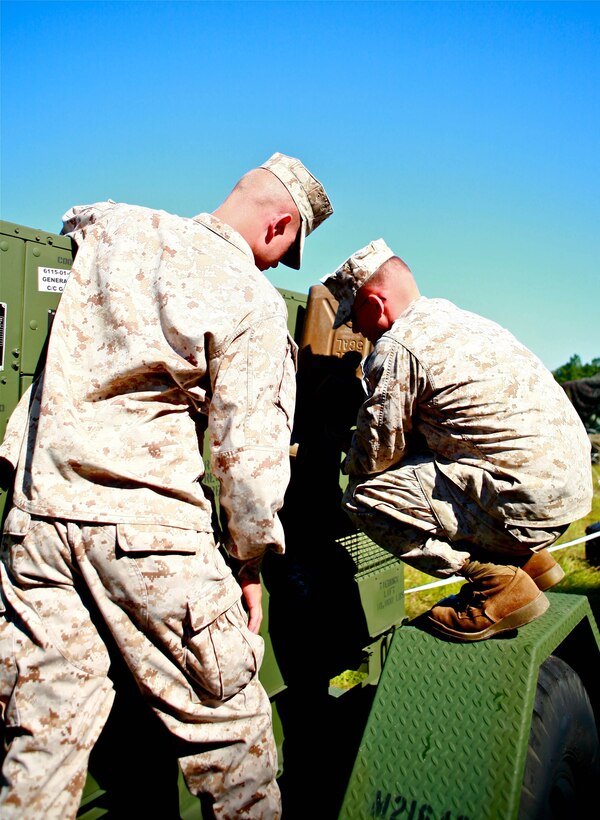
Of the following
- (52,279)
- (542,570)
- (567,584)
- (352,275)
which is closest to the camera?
(52,279)

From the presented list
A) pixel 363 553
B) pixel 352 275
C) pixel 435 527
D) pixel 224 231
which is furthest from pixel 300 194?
pixel 363 553

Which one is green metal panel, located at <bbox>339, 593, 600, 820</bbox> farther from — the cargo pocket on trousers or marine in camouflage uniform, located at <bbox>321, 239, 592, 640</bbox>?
the cargo pocket on trousers

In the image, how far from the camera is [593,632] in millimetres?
2719

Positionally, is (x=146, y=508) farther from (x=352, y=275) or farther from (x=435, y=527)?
(x=352, y=275)

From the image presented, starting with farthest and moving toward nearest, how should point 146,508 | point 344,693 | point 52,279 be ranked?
point 344,693
point 52,279
point 146,508

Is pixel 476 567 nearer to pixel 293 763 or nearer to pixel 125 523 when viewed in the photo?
→ pixel 293 763

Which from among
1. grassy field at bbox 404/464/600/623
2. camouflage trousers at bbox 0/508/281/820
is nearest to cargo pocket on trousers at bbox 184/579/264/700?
camouflage trousers at bbox 0/508/281/820

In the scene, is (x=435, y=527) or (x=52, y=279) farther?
(x=435, y=527)

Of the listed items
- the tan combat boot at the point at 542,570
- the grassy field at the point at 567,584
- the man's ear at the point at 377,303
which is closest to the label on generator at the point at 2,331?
the man's ear at the point at 377,303

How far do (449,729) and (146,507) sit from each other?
1.11 meters

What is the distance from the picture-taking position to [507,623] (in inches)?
94.0

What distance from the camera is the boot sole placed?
2.34 m

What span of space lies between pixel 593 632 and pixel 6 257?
242cm

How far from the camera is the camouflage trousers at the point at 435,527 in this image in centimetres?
262
